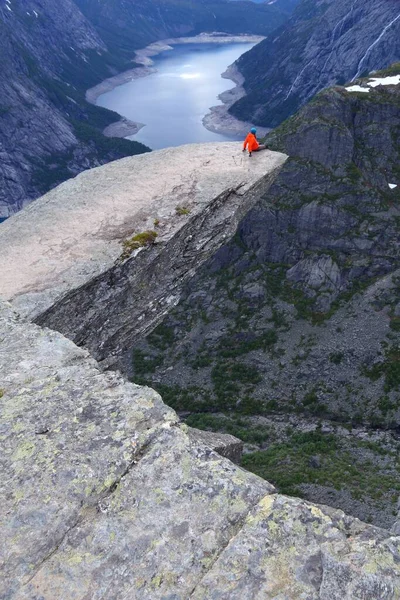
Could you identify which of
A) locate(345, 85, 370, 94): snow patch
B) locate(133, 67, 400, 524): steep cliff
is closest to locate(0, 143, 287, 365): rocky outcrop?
locate(133, 67, 400, 524): steep cliff

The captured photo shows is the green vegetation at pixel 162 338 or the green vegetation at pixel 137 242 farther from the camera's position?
the green vegetation at pixel 162 338

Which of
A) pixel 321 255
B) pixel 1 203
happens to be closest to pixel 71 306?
pixel 321 255

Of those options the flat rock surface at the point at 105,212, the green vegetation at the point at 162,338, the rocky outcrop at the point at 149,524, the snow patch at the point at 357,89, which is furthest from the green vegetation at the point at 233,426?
the snow patch at the point at 357,89

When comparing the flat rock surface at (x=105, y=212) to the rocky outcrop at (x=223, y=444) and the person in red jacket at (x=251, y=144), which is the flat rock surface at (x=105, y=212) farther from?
the rocky outcrop at (x=223, y=444)

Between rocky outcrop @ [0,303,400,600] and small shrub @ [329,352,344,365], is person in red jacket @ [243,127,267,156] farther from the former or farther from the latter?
small shrub @ [329,352,344,365]

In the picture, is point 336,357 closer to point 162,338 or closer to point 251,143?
point 162,338

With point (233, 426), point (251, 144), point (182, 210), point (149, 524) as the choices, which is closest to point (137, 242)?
point (182, 210)
